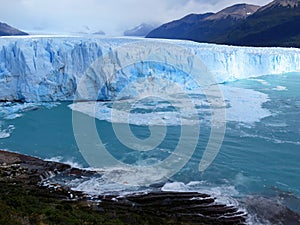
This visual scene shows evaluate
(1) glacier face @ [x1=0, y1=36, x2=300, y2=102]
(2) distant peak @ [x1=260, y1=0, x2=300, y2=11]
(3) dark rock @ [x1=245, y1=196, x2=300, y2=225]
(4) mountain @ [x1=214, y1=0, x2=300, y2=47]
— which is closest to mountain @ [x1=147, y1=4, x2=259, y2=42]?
(2) distant peak @ [x1=260, y1=0, x2=300, y2=11]

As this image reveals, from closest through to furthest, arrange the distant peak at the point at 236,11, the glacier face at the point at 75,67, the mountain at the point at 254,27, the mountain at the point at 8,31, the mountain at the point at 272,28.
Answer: the glacier face at the point at 75,67 < the mountain at the point at 8,31 < the mountain at the point at 272,28 < the mountain at the point at 254,27 < the distant peak at the point at 236,11

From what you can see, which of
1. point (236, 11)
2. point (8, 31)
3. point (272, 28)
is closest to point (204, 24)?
point (236, 11)

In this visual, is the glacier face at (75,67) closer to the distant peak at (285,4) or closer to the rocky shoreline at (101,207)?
the rocky shoreline at (101,207)

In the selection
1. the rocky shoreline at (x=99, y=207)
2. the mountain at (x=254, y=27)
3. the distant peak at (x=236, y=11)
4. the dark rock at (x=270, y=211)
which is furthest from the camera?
the distant peak at (x=236, y=11)

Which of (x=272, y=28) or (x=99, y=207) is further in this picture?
(x=272, y=28)

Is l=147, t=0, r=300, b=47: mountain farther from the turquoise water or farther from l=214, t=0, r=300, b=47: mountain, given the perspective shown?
the turquoise water

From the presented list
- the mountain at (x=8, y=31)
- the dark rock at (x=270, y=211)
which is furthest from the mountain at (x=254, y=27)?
the dark rock at (x=270, y=211)

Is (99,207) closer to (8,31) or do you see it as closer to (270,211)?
(270,211)
